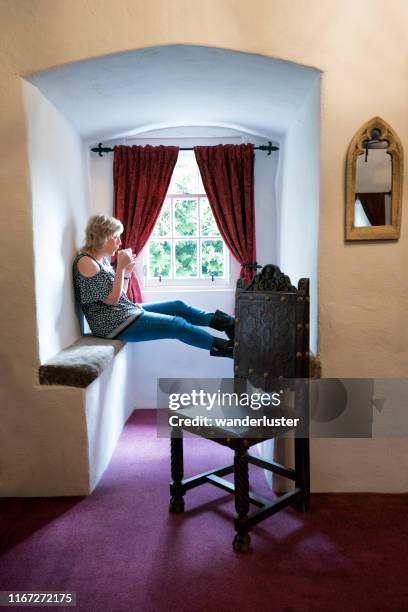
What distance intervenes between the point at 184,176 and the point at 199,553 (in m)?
2.82

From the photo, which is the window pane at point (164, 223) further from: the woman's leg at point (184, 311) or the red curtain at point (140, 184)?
the woman's leg at point (184, 311)

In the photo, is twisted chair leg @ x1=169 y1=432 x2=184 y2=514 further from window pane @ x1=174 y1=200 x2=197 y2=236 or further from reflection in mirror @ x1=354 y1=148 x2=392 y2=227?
window pane @ x1=174 y1=200 x2=197 y2=236

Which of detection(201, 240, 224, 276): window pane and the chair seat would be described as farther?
detection(201, 240, 224, 276): window pane

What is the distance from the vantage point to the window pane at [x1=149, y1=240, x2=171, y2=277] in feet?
12.7

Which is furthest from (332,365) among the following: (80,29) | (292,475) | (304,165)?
(80,29)

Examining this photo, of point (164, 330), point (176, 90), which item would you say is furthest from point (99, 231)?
point (176, 90)

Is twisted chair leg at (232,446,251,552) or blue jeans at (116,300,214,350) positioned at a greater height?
blue jeans at (116,300,214,350)

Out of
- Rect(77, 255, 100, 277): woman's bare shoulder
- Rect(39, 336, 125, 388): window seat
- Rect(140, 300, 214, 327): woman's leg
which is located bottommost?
Rect(39, 336, 125, 388): window seat

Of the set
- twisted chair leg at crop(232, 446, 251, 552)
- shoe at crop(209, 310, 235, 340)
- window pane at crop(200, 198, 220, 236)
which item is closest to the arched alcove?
window pane at crop(200, 198, 220, 236)

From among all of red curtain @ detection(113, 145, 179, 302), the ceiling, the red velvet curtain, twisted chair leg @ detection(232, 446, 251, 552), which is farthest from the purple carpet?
the ceiling

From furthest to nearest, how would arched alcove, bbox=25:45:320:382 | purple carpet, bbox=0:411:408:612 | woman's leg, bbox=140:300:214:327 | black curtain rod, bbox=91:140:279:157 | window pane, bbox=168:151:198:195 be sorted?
window pane, bbox=168:151:198:195 → black curtain rod, bbox=91:140:279:157 → woman's leg, bbox=140:300:214:327 → arched alcove, bbox=25:45:320:382 → purple carpet, bbox=0:411:408:612

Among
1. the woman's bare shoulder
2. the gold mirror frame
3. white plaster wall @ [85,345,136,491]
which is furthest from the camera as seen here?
the woman's bare shoulder

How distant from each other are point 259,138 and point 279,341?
212cm

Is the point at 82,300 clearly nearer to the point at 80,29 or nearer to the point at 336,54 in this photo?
the point at 80,29
